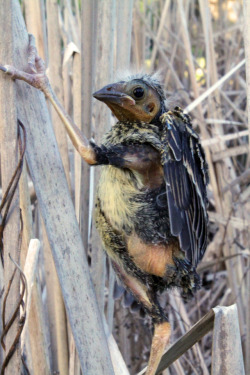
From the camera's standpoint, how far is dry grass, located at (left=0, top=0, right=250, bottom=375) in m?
1.33

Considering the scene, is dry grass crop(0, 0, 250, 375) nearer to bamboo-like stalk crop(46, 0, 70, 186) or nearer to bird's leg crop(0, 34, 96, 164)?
bamboo-like stalk crop(46, 0, 70, 186)

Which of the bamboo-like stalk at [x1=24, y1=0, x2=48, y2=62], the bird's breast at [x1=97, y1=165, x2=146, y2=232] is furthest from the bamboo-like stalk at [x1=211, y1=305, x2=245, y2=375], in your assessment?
the bamboo-like stalk at [x1=24, y1=0, x2=48, y2=62]

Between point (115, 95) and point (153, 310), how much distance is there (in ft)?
2.01

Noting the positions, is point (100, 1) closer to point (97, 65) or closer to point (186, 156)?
point (97, 65)

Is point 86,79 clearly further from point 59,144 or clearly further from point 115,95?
point 59,144

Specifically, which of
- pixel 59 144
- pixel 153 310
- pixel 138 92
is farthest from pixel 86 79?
pixel 153 310

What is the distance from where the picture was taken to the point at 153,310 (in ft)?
4.54

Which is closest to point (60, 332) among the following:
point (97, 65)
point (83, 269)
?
point (83, 269)

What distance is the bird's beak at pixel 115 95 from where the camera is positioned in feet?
4.06

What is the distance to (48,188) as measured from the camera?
111 centimetres

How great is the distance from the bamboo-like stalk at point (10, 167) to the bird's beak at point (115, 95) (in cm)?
27

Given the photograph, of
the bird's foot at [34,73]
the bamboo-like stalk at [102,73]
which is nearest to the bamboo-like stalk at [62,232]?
the bird's foot at [34,73]

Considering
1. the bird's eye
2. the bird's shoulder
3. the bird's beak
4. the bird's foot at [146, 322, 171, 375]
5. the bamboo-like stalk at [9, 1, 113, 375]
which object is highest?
the bird's eye

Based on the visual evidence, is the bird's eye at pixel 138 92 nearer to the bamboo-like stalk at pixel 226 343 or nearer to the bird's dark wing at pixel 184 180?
the bird's dark wing at pixel 184 180
